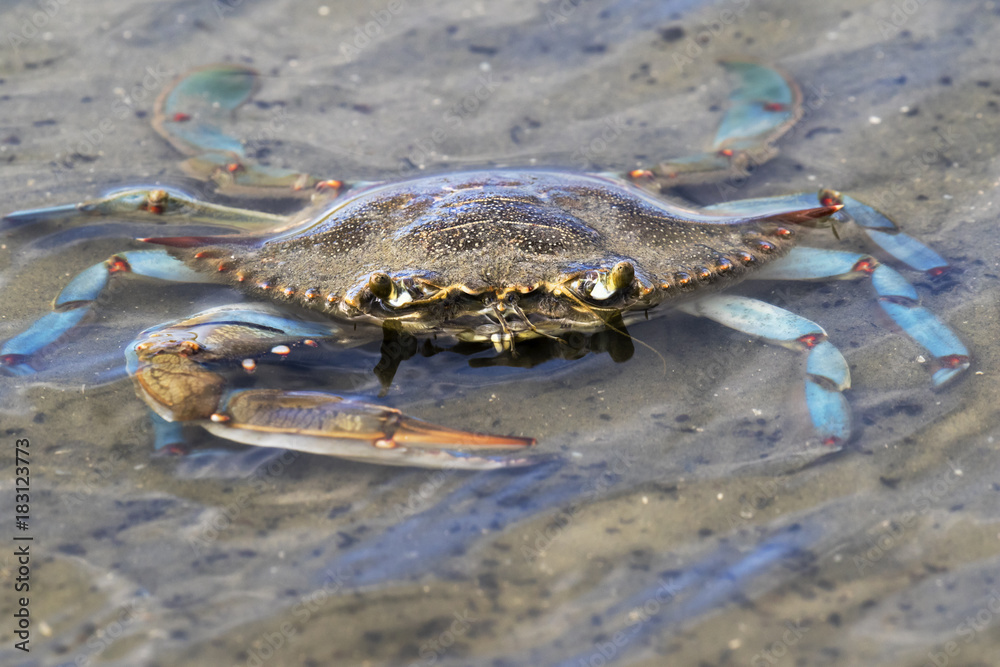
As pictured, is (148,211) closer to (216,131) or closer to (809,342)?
(216,131)

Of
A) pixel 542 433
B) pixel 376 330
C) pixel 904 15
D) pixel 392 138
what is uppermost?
pixel 904 15

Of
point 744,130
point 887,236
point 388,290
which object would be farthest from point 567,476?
point 744,130

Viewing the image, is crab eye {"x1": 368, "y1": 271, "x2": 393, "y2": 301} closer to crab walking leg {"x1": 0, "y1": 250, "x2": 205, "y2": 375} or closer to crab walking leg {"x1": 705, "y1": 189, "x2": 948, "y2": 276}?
crab walking leg {"x1": 0, "y1": 250, "x2": 205, "y2": 375}

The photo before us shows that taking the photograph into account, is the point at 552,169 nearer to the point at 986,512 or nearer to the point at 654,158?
the point at 654,158

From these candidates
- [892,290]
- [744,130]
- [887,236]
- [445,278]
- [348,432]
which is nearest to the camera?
[348,432]

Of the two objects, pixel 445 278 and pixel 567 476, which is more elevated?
pixel 445 278

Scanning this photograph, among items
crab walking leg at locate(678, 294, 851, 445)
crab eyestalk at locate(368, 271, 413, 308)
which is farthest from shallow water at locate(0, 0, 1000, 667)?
crab eyestalk at locate(368, 271, 413, 308)

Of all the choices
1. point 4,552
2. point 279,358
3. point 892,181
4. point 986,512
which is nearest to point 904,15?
point 892,181
